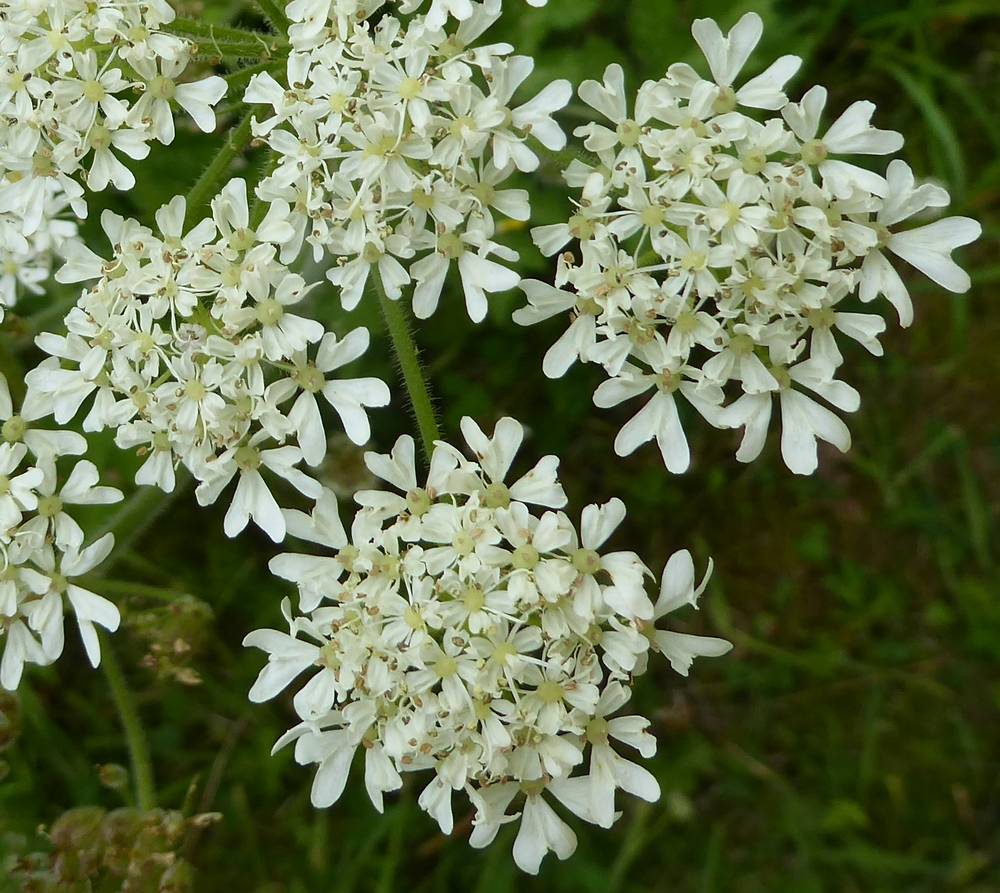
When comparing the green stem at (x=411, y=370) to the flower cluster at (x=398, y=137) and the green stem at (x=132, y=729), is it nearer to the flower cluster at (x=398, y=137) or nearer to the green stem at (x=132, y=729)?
the flower cluster at (x=398, y=137)

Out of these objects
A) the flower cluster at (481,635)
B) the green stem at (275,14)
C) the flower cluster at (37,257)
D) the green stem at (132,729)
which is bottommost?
the green stem at (132,729)

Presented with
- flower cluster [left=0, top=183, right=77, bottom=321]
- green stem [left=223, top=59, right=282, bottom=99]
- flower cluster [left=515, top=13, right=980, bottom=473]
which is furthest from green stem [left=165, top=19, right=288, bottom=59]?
flower cluster [left=515, top=13, right=980, bottom=473]

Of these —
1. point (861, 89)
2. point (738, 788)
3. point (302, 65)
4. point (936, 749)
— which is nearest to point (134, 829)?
point (302, 65)

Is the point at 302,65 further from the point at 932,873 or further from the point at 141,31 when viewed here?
the point at 932,873

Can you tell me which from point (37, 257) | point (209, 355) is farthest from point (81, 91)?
point (37, 257)

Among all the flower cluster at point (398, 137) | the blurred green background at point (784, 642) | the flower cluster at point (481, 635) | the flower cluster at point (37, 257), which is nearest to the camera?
the flower cluster at point (481, 635)

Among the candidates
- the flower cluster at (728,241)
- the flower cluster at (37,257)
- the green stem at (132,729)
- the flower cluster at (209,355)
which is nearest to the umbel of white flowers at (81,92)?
the flower cluster at (209,355)

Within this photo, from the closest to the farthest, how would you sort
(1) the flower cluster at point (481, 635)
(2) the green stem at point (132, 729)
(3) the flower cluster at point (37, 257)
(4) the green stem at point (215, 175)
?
(1) the flower cluster at point (481, 635) < (4) the green stem at point (215, 175) < (2) the green stem at point (132, 729) < (3) the flower cluster at point (37, 257)

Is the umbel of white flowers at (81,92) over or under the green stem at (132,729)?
over
